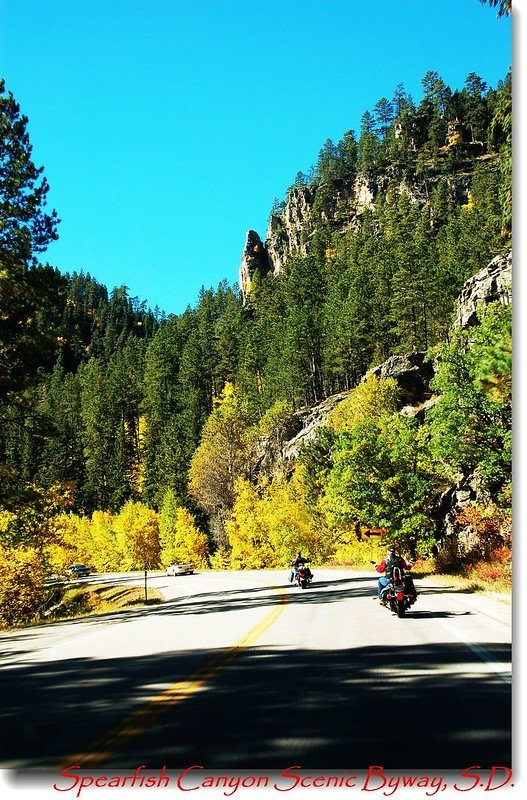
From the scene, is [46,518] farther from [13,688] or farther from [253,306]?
[253,306]

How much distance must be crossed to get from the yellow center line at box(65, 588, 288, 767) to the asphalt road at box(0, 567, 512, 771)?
2cm

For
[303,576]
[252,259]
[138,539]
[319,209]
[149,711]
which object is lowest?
[138,539]

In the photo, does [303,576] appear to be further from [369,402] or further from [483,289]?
[483,289]

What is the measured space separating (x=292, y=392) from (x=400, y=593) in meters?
69.1

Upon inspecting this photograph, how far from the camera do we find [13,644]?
Answer: 50.9 feet

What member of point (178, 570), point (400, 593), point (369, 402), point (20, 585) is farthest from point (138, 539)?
point (400, 593)

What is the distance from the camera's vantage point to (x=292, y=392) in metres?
83.2

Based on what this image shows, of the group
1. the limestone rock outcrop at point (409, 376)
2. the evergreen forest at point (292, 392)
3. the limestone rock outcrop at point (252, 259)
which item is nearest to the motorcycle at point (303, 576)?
the evergreen forest at point (292, 392)

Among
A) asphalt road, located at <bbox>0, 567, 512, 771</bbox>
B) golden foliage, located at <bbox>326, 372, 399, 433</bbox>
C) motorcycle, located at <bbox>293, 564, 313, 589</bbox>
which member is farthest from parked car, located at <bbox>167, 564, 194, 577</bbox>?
asphalt road, located at <bbox>0, 567, 512, 771</bbox>

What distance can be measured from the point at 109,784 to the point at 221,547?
6189 centimetres

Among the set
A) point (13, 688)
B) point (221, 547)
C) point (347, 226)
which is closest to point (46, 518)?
point (13, 688)

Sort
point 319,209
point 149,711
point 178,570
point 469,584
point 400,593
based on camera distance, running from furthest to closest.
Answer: point 319,209
point 178,570
point 469,584
point 400,593
point 149,711

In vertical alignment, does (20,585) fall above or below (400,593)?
below

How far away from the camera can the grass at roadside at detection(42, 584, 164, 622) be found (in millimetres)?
31172
